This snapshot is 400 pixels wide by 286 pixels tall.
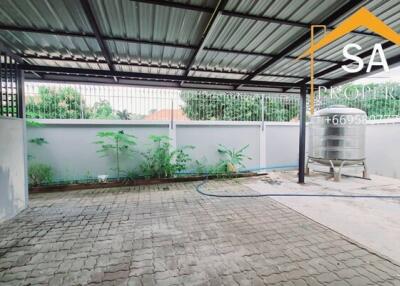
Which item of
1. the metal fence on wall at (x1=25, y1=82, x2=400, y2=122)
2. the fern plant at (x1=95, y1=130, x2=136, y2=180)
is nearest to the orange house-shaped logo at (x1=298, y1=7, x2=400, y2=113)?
the metal fence on wall at (x1=25, y1=82, x2=400, y2=122)

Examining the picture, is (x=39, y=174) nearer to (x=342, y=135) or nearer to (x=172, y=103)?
(x=172, y=103)

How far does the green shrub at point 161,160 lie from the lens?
17.3ft

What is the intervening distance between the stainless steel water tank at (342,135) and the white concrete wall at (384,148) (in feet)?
3.07

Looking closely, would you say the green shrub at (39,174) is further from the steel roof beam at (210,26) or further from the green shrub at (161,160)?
the steel roof beam at (210,26)

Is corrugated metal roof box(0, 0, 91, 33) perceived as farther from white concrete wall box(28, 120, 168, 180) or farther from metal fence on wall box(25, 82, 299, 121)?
white concrete wall box(28, 120, 168, 180)

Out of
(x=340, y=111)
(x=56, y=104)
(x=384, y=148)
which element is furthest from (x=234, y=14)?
(x=384, y=148)

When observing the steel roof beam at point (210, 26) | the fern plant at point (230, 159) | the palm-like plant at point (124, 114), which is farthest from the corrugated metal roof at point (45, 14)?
the fern plant at point (230, 159)

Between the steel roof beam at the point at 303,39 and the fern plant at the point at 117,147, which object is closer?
the steel roof beam at the point at 303,39

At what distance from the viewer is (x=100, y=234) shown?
2.60 meters

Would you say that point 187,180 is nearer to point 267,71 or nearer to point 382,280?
point 267,71

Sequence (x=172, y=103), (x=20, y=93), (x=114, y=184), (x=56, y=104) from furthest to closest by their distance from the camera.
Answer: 1. (x=172, y=103)
2. (x=56, y=104)
3. (x=114, y=184)
4. (x=20, y=93)

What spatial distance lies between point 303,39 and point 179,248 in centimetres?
316

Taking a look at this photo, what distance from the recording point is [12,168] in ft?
10.2

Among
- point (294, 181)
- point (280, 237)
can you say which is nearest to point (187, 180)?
point (294, 181)
